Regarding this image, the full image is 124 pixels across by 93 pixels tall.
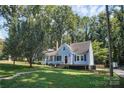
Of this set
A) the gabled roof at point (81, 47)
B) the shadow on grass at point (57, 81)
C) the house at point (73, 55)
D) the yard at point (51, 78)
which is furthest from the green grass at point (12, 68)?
the gabled roof at point (81, 47)

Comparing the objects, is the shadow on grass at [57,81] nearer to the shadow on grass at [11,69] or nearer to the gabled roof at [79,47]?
the shadow on grass at [11,69]

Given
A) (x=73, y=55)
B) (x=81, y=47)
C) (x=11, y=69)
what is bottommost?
(x=11, y=69)

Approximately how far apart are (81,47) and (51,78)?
136cm

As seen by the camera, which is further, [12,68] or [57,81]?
[12,68]

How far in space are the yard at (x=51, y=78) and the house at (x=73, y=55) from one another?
0.30 m

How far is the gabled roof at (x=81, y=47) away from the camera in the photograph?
13.0 meters

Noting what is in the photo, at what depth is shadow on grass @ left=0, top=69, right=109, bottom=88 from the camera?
12.3 meters

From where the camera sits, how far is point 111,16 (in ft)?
42.4

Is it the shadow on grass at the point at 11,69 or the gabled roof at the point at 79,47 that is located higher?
the gabled roof at the point at 79,47

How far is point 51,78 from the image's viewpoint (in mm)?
12664

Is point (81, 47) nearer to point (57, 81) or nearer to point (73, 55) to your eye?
point (73, 55)

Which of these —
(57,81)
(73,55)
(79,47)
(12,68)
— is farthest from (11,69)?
(79,47)
